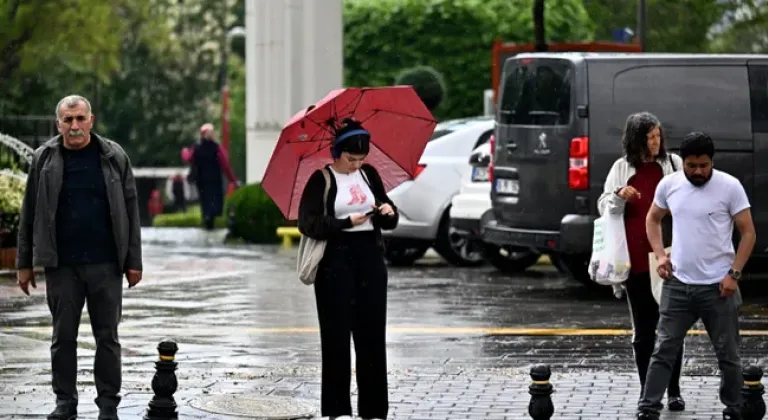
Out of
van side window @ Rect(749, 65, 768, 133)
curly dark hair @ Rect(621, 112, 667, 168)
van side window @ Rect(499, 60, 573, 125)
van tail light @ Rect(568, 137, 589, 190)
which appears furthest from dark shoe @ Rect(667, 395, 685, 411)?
van side window @ Rect(749, 65, 768, 133)

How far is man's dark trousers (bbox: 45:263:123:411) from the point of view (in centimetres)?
954

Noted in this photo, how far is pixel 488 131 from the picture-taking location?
20078mm

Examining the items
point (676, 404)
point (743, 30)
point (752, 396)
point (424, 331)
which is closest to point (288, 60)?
point (743, 30)

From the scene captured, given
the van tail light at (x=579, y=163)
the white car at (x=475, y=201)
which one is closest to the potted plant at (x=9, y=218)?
the white car at (x=475, y=201)

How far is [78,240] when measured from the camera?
375 inches

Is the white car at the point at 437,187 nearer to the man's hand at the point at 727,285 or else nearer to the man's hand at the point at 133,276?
the man's hand at the point at 133,276

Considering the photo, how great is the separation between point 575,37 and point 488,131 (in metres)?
14.9

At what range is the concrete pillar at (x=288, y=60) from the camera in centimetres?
2662

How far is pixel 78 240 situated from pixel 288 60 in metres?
17.4

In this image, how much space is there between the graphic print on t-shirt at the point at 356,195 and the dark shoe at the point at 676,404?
7.26ft

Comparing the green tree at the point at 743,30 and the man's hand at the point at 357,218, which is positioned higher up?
the green tree at the point at 743,30

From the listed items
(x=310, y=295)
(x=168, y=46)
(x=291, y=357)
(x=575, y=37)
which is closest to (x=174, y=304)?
(x=310, y=295)

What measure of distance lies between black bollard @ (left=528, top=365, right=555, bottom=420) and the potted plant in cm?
1159

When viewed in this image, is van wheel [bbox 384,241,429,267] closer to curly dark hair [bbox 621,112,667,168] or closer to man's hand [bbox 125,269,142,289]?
curly dark hair [bbox 621,112,667,168]
